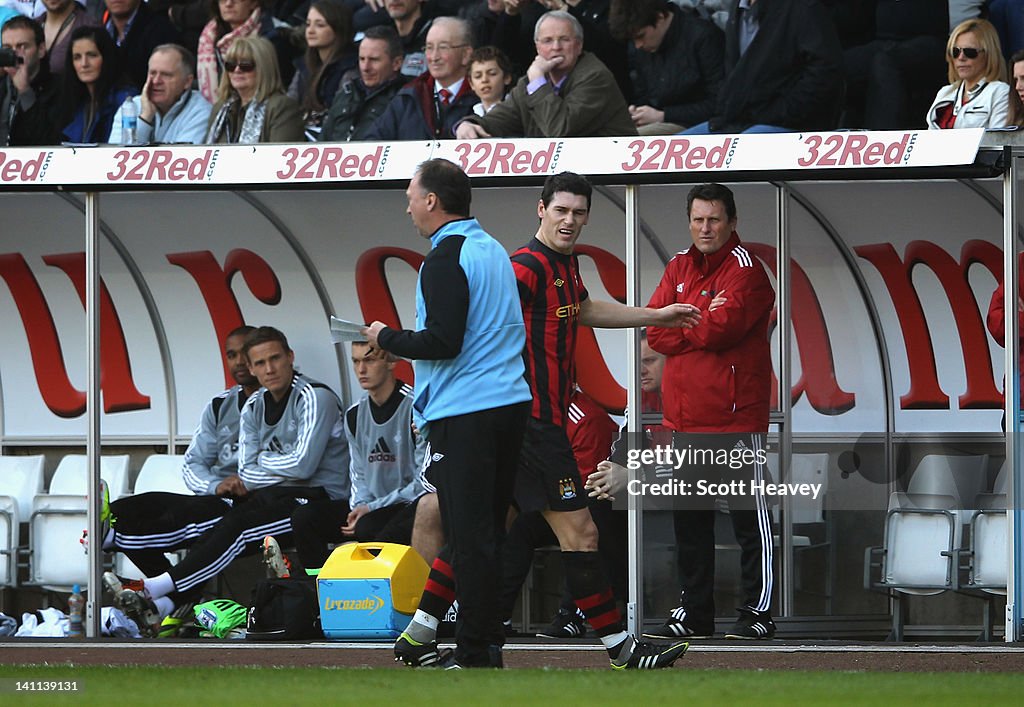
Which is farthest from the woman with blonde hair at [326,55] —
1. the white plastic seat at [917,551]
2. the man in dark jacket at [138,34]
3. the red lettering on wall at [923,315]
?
the white plastic seat at [917,551]

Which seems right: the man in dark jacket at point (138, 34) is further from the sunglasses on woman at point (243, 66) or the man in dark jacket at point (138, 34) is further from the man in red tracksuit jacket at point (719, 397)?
the man in red tracksuit jacket at point (719, 397)

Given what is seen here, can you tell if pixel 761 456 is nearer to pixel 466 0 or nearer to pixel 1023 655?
pixel 1023 655

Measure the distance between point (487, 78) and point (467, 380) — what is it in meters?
3.52

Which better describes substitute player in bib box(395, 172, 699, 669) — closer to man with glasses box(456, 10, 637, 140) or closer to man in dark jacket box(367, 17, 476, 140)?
man with glasses box(456, 10, 637, 140)

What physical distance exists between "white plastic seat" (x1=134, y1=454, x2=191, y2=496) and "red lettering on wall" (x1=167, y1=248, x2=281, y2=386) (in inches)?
22.3

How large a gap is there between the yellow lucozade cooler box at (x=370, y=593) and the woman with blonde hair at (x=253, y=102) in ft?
8.06

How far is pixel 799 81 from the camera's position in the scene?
8.69 meters

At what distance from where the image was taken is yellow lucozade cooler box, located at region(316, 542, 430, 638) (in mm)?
8008

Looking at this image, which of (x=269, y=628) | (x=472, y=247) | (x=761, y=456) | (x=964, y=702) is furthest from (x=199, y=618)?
(x=964, y=702)

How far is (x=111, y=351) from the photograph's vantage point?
10.4 m

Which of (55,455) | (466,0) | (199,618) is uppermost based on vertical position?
(466,0)

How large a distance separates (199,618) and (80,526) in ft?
3.59

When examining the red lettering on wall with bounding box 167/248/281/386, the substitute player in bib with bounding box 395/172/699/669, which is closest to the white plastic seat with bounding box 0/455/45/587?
the red lettering on wall with bounding box 167/248/281/386

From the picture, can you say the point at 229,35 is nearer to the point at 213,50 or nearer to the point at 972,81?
the point at 213,50
